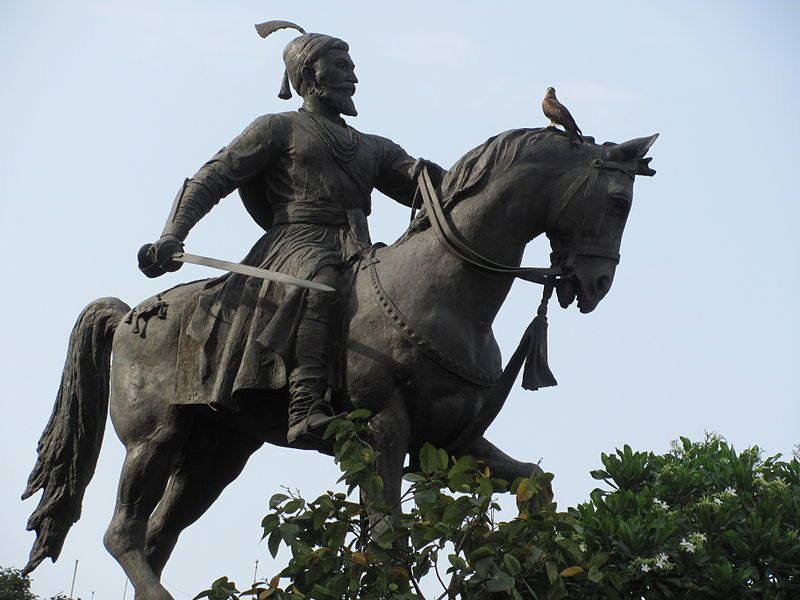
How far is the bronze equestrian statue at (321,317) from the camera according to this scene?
11.8m

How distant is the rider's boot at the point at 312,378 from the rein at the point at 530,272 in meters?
0.86

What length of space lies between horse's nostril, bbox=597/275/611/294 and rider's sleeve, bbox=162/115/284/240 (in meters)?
2.49

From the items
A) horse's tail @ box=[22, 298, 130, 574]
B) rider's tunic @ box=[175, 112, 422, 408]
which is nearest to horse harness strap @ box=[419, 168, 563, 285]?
rider's tunic @ box=[175, 112, 422, 408]

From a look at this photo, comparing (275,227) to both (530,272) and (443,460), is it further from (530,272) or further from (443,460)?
(443,460)

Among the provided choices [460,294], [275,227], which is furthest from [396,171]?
[460,294]

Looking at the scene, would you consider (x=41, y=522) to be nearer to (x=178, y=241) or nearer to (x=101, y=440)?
(x=101, y=440)

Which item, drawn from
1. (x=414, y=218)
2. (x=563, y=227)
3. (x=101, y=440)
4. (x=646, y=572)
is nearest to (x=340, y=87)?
(x=414, y=218)

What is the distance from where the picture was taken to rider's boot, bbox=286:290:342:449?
463 inches

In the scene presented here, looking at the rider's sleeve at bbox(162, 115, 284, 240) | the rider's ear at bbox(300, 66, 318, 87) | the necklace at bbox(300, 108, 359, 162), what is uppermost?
the rider's ear at bbox(300, 66, 318, 87)

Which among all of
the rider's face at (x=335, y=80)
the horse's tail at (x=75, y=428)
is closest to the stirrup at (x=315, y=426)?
the horse's tail at (x=75, y=428)

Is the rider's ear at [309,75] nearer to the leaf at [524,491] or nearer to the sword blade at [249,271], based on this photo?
the sword blade at [249,271]

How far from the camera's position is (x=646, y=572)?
37.5 feet

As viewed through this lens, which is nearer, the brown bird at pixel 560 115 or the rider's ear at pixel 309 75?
the brown bird at pixel 560 115

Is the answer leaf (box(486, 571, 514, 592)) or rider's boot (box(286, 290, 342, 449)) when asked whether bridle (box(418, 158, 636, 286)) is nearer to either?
rider's boot (box(286, 290, 342, 449))
